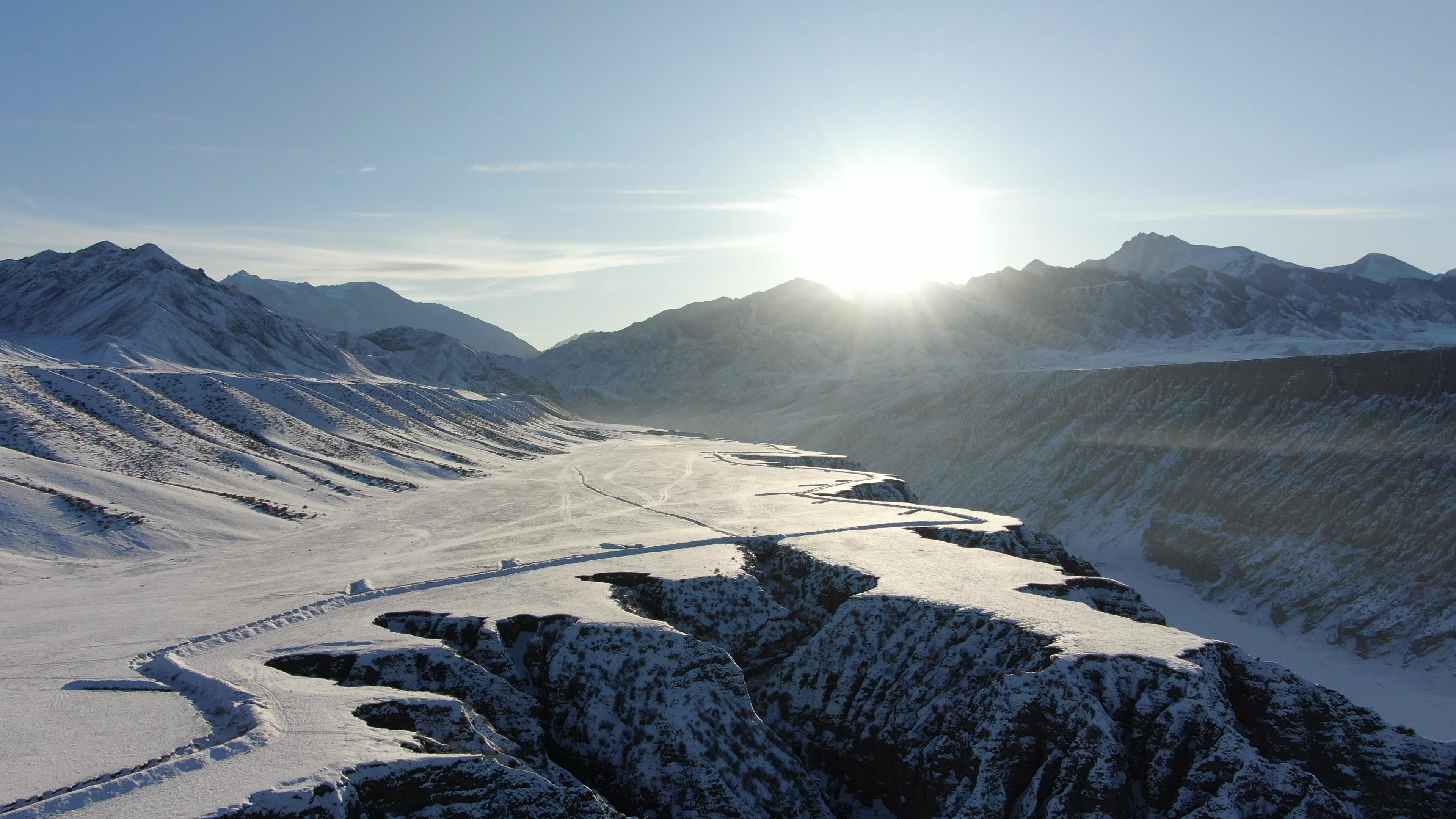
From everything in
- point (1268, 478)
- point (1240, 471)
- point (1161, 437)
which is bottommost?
point (1268, 478)

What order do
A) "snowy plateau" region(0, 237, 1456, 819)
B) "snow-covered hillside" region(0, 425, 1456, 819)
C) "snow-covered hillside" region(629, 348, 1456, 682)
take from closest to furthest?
"snow-covered hillside" region(0, 425, 1456, 819) → "snowy plateau" region(0, 237, 1456, 819) → "snow-covered hillside" region(629, 348, 1456, 682)

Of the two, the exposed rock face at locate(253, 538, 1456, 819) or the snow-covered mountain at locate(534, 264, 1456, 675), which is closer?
the exposed rock face at locate(253, 538, 1456, 819)

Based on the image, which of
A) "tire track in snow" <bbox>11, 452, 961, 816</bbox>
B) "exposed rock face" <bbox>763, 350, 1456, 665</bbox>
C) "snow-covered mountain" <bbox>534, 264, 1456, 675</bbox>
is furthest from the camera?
"snow-covered mountain" <bbox>534, 264, 1456, 675</bbox>

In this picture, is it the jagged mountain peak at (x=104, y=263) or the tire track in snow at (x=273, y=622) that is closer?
the tire track in snow at (x=273, y=622)

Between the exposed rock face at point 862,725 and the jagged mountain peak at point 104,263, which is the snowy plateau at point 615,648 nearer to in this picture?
the exposed rock face at point 862,725

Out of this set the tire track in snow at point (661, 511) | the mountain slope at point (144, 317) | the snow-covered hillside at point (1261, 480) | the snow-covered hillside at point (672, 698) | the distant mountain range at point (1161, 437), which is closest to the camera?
the snow-covered hillside at point (672, 698)

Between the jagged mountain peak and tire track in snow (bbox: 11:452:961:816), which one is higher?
the jagged mountain peak

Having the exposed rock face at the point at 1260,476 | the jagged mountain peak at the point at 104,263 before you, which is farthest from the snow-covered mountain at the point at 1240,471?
the jagged mountain peak at the point at 104,263

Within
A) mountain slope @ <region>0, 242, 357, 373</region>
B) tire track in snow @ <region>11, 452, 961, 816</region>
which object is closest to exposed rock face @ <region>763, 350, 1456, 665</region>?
tire track in snow @ <region>11, 452, 961, 816</region>

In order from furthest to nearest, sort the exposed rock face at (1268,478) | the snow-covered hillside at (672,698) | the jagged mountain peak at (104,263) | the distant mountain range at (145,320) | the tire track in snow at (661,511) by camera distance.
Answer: the jagged mountain peak at (104,263), the distant mountain range at (145,320), the exposed rock face at (1268,478), the tire track in snow at (661,511), the snow-covered hillside at (672,698)

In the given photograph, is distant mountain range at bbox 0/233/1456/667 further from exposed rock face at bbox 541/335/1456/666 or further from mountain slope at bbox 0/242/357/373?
mountain slope at bbox 0/242/357/373

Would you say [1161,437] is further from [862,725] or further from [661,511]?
[862,725]

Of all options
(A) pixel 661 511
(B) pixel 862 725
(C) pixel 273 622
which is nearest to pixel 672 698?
(B) pixel 862 725

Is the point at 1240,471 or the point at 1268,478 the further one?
the point at 1240,471
